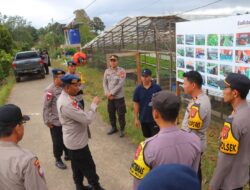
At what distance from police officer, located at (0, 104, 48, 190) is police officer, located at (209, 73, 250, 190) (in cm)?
168

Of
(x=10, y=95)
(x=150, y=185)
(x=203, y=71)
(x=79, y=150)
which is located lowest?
(x=10, y=95)

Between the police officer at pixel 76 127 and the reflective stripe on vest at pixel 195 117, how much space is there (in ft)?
4.39

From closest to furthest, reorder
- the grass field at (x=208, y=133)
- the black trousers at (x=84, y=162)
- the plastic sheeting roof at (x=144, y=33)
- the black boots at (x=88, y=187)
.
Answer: the black trousers at (x=84, y=162), the black boots at (x=88, y=187), the grass field at (x=208, y=133), the plastic sheeting roof at (x=144, y=33)

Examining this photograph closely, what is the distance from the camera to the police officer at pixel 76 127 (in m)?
3.75

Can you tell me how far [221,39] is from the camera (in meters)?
5.36

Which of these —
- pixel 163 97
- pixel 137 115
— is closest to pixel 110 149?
pixel 137 115

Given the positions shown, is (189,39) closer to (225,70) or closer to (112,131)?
(225,70)

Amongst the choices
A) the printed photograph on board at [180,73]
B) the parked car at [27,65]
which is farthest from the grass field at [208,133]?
the parked car at [27,65]

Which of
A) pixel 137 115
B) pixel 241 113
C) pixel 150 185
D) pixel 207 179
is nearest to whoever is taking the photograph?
pixel 150 185

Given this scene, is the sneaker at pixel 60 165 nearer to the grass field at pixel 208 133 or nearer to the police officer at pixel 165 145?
the grass field at pixel 208 133

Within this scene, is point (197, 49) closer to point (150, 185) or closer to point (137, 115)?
point (137, 115)

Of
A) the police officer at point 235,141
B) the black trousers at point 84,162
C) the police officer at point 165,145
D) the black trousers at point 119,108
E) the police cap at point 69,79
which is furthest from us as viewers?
the black trousers at point 119,108

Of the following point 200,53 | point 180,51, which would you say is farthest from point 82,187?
point 180,51

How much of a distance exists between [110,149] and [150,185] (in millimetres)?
5046
